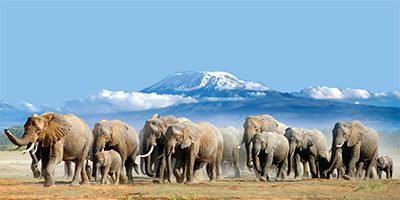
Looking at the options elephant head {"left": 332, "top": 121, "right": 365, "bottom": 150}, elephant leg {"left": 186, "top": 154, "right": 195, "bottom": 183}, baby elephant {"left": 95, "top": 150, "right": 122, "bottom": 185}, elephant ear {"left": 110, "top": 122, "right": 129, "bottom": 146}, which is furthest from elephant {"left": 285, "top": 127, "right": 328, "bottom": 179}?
baby elephant {"left": 95, "top": 150, "right": 122, "bottom": 185}

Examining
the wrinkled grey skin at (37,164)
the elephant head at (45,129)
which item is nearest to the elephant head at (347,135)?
the wrinkled grey skin at (37,164)

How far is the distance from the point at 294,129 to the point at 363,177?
413 centimetres

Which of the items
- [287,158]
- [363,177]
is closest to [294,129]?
[287,158]

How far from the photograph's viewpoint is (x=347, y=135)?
3791 centimetres

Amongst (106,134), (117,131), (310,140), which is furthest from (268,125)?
(106,134)

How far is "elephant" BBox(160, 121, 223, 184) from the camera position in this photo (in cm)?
3084

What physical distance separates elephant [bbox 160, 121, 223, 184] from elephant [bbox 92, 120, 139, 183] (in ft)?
4.68

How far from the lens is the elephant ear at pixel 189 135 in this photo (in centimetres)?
3095

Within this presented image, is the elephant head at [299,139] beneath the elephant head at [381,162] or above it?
above

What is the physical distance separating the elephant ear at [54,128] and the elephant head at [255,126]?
13000 mm

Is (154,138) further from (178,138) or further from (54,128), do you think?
(54,128)

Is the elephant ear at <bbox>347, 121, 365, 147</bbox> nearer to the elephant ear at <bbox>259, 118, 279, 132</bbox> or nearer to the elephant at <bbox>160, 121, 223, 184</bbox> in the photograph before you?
the elephant ear at <bbox>259, 118, 279, 132</bbox>

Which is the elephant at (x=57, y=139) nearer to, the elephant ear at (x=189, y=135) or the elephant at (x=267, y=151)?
the elephant ear at (x=189, y=135)

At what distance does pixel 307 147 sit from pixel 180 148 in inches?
378
